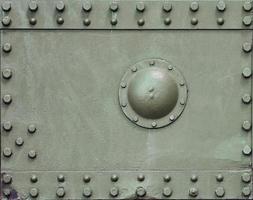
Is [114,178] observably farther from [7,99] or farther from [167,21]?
[167,21]

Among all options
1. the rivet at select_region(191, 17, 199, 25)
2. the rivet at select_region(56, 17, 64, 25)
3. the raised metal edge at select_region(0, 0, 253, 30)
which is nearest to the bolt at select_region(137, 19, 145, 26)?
the raised metal edge at select_region(0, 0, 253, 30)

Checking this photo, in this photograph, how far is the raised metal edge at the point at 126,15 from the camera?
111 inches

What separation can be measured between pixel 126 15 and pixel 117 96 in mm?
303

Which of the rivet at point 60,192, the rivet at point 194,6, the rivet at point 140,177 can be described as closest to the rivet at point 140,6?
the rivet at point 194,6

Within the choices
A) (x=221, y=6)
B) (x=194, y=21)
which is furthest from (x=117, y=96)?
(x=221, y=6)

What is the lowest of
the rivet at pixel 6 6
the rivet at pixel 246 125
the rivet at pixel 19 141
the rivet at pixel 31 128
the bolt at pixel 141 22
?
the rivet at pixel 19 141

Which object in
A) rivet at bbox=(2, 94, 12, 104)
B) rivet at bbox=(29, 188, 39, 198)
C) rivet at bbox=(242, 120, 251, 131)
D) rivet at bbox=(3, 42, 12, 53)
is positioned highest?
rivet at bbox=(3, 42, 12, 53)

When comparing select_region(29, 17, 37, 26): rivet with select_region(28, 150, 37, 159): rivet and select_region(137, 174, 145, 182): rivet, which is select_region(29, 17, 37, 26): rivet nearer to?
select_region(28, 150, 37, 159): rivet

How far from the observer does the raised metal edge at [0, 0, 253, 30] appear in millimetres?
2832

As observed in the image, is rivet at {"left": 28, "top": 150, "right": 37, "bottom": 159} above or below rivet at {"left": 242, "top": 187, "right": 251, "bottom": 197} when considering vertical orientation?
above

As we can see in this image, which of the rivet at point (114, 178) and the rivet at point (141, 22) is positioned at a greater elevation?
the rivet at point (141, 22)

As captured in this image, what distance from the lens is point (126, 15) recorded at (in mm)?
2832

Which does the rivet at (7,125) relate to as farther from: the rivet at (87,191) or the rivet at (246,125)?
the rivet at (246,125)

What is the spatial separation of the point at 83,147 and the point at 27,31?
481 mm
